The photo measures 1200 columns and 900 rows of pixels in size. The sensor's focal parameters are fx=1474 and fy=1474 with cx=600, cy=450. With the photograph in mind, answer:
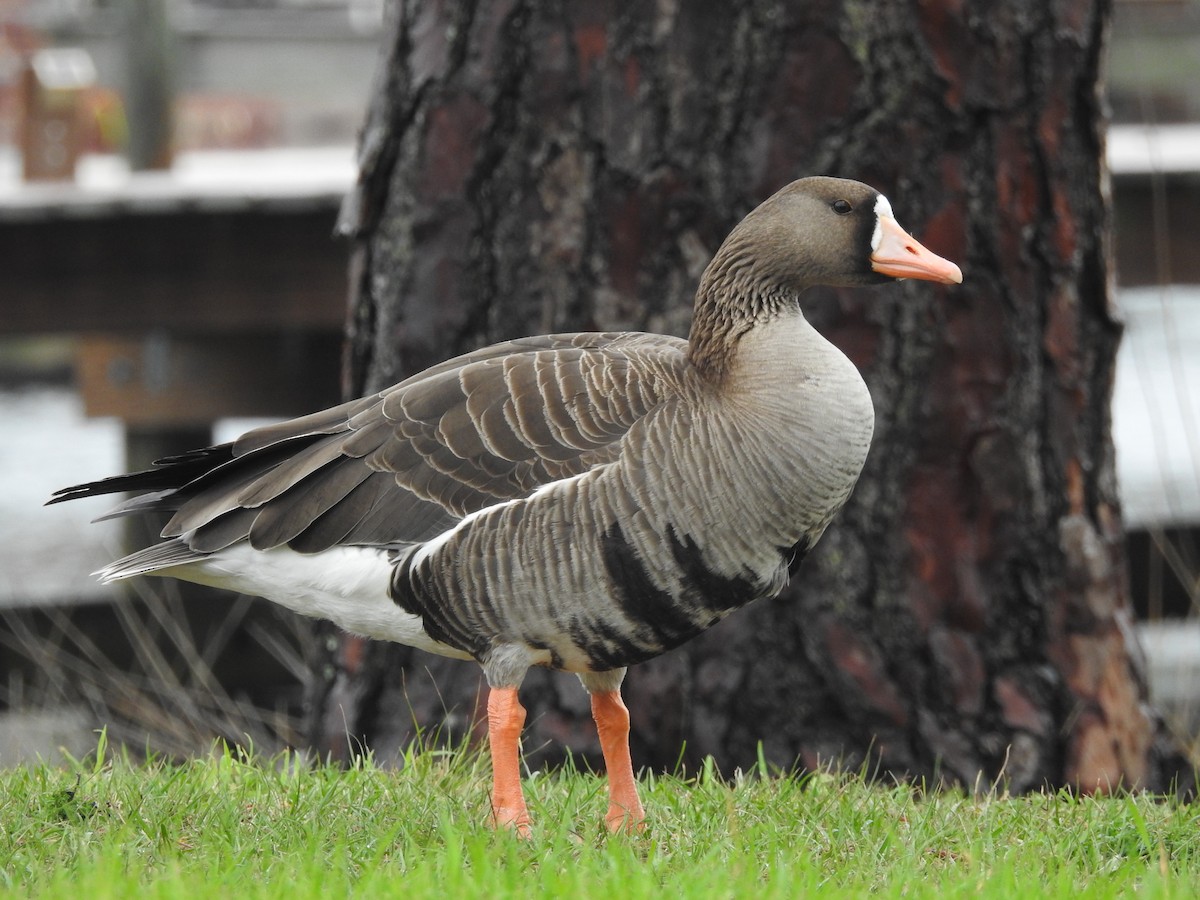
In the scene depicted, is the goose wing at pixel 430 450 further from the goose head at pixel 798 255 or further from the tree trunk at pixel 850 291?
the tree trunk at pixel 850 291

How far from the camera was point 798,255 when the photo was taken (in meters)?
3.77

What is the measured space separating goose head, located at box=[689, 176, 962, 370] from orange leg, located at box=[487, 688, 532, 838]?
1.00 m

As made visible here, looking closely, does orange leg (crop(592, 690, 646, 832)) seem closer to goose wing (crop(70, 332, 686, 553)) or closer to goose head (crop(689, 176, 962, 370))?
goose wing (crop(70, 332, 686, 553))

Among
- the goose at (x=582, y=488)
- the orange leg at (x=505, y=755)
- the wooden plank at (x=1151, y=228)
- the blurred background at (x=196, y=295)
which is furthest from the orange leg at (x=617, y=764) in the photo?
the wooden plank at (x=1151, y=228)

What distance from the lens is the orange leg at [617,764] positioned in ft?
12.5

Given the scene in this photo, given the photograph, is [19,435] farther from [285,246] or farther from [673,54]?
[673,54]

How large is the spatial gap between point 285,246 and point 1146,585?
5324 millimetres

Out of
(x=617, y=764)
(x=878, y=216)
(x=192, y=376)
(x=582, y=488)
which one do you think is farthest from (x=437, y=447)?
(x=192, y=376)

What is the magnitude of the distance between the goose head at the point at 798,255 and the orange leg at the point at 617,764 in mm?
987

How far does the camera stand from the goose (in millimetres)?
3564

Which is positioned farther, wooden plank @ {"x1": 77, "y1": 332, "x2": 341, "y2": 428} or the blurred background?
wooden plank @ {"x1": 77, "y1": 332, "x2": 341, "y2": 428}

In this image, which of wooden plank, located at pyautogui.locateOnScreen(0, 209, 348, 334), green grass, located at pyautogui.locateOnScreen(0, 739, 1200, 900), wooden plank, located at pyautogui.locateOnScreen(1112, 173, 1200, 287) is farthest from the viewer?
wooden plank, located at pyautogui.locateOnScreen(1112, 173, 1200, 287)

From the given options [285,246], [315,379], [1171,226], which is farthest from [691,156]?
[315,379]

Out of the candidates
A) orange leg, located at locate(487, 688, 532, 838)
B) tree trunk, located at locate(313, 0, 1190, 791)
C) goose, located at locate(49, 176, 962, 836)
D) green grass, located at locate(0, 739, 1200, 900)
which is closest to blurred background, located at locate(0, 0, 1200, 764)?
tree trunk, located at locate(313, 0, 1190, 791)
